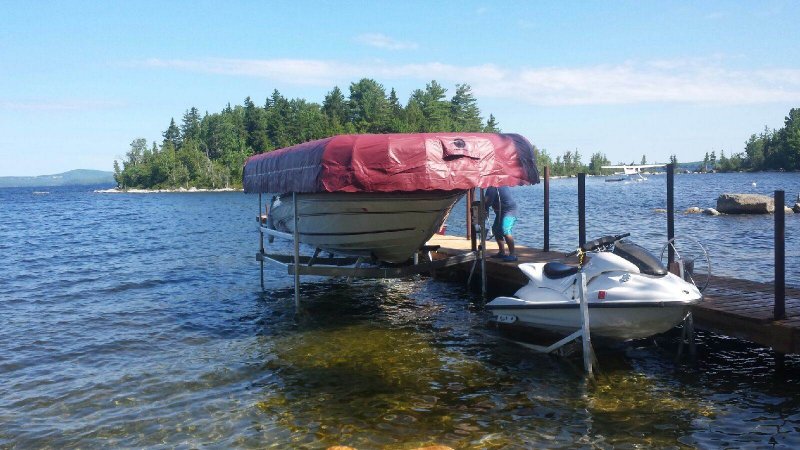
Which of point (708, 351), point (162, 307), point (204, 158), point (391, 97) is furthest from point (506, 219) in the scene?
point (204, 158)

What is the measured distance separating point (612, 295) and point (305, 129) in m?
125

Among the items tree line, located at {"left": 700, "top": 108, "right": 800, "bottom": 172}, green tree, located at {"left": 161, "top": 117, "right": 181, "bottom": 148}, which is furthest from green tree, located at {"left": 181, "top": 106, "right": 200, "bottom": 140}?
tree line, located at {"left": 700, "top": 108, "right": 800, "bottom": 172}

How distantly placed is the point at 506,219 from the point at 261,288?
728 centimetres

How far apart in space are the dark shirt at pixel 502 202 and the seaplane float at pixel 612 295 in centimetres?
401

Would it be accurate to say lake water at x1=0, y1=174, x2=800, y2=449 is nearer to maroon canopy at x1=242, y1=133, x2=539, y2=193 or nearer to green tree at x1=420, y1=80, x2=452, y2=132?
maroon canopy at x1=242, y1=133, x2=539, y2=193

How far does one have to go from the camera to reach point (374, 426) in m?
7.04

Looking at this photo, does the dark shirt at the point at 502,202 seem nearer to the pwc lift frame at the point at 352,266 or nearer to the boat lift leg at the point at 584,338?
the pwc lift frame at the point at 352,266

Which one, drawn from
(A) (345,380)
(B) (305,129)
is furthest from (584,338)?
(B) (305,129)

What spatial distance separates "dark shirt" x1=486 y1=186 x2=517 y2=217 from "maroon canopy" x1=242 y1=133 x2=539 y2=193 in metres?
2.74

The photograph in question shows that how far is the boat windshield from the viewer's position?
8047 millimetres

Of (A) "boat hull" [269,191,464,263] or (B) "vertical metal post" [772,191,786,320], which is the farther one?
(A) "boat hull" [269,191,464,263]

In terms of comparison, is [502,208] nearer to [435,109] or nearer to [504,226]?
[504,226]

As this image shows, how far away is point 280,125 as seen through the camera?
13488 cm

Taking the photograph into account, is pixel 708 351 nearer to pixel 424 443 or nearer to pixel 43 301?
pixel 424 443
